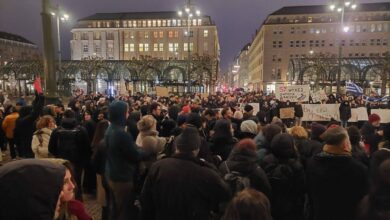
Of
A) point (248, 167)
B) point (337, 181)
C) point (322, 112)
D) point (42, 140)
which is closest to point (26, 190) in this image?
point (248, 167)

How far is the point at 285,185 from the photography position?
13.7 ft

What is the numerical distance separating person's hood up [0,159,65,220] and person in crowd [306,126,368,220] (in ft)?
9.75

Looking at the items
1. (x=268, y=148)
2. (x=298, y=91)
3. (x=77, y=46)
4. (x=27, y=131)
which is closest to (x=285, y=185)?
(x=268, y=148)

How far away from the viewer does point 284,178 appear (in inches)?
163

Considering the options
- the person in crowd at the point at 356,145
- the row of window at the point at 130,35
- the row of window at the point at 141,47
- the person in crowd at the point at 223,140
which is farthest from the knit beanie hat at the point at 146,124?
the row of window at the point at 130,35

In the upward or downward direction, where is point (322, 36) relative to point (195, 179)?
upward

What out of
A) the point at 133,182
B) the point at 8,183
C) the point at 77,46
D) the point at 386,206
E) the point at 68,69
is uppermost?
the point at 77,46

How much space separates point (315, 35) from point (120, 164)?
324 feet

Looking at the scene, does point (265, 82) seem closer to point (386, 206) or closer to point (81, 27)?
point (81, 27)

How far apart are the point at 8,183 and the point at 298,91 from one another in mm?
15675

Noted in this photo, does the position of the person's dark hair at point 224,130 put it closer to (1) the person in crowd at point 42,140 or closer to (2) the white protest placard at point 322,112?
(1) the person in crowd at point 42,140

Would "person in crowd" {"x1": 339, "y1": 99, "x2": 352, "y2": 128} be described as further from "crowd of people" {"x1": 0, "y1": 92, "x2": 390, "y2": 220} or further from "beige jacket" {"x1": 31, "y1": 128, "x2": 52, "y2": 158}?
"beige jacket" {"x1": 31, "y1": 128, "x2": 52, "y2": 158}

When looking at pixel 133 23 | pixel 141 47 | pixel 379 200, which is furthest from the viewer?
pixel 141 47

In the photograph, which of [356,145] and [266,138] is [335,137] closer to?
[266,138]
